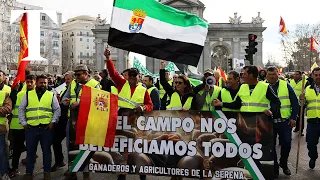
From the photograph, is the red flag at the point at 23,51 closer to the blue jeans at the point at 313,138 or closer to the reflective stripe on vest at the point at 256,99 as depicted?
the reflective stripe on vest at the point at 256,99

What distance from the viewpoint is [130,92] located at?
6754 millimetres

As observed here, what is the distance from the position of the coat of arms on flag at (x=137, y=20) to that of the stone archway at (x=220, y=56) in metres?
58.0

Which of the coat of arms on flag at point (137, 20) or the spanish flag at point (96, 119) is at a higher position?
the coat of arms on flag at point (137, 20)

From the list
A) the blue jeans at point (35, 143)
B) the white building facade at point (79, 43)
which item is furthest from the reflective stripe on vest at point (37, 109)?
the white building facade at point (79, 43)

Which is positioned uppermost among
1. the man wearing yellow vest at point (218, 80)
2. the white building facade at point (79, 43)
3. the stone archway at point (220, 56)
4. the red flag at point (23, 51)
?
the white building facade at point (79, 43)

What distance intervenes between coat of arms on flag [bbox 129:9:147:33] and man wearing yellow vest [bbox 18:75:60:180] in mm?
2231

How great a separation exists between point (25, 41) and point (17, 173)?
2875 millimetres

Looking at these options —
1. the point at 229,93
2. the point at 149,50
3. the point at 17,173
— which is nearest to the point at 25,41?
the point at 17,173

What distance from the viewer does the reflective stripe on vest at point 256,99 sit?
6.67 metres

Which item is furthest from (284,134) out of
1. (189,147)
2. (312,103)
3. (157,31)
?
(157,31)

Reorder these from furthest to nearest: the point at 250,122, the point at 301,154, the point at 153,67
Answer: the point at 153,67, the point at 301,154, the point at 250,122

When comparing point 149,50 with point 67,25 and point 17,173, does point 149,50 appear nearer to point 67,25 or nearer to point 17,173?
point 17,173

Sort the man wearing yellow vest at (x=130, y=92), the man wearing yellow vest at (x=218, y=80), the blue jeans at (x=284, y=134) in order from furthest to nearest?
the man wearing yellow vest at (x=218, y=80) → the blue jeans at (x=284, y=134) → the man wearing yellow vest at (x=130, y=92)

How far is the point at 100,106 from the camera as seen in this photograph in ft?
20.7
